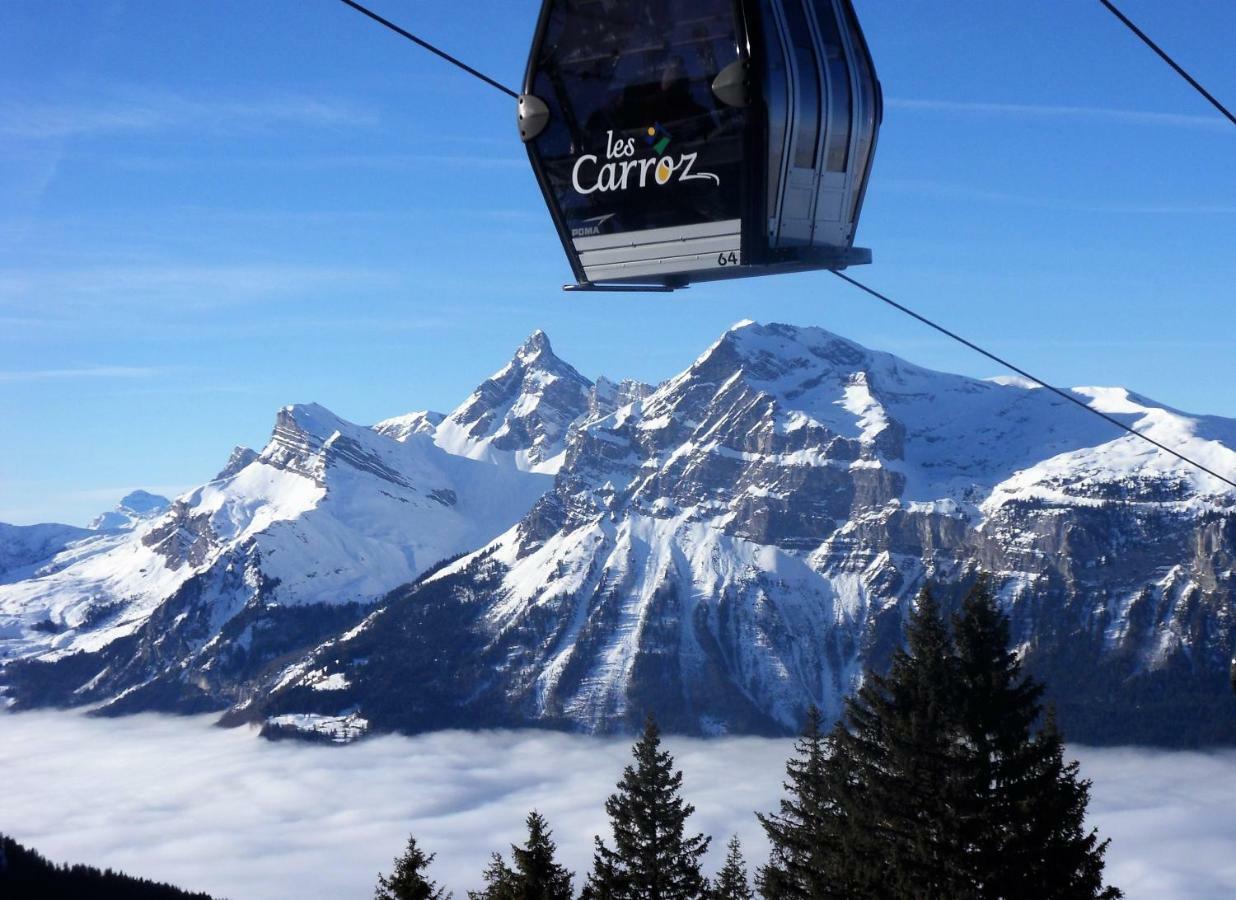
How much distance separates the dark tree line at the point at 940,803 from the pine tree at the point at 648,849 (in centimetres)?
461

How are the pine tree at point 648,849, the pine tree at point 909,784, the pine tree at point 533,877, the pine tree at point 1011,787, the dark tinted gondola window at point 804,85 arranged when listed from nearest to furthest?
the dark tinted gondola window at point 804,85 < the pine tree at point 1011,787 < the pine tree at point 909,784 < the pine tree at point 533,877 < the pine tree at point 648,849

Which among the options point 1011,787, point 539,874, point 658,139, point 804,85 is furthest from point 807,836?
point 804,85

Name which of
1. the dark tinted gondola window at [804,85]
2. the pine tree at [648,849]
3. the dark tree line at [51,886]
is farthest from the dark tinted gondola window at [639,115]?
the dark tree line at [51,886]

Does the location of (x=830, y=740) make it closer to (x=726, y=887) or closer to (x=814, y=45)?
(x=726, y=887)

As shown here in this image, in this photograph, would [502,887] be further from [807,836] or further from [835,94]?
[835,94]

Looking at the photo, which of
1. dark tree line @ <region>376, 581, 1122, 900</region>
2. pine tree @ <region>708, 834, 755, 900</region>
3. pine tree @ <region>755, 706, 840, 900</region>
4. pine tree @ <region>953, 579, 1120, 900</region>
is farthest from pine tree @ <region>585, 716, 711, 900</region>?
pine tree @ <region>953, 579, 1120, 900</region>

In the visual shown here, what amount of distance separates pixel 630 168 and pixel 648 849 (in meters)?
30.3

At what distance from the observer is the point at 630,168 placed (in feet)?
41.1

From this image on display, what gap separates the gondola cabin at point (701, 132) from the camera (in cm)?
1182

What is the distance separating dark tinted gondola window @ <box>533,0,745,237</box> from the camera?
39.1 feet

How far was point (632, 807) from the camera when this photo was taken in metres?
40.3

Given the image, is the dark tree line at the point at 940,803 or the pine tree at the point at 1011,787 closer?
the pine tree at the point at 1011,787

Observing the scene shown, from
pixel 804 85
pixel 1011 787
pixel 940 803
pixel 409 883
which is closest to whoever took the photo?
pixel 804 85

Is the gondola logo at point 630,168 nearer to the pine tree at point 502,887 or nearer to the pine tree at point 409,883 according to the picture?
the pine tree at point 409,883
